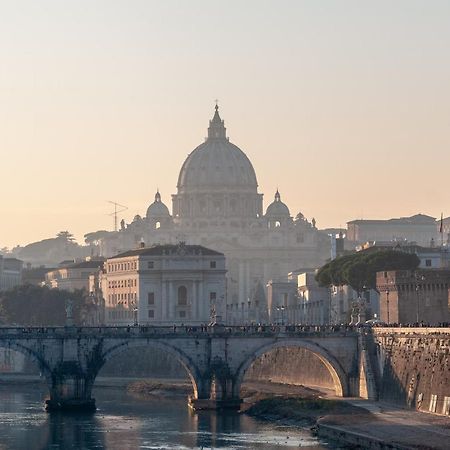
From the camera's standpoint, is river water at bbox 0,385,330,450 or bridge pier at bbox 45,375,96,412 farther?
bridge pier at bbox 45,375,96,412

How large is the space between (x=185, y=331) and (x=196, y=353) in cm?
239

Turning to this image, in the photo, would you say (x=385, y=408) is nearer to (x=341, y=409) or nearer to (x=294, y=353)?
(x=341, y=409)

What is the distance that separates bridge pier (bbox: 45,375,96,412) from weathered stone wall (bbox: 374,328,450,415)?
18305mm

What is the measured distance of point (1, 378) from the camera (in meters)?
186

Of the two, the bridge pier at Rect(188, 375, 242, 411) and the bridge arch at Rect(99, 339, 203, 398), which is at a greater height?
the bridge arch at Rect(99, 339, 203, 398)

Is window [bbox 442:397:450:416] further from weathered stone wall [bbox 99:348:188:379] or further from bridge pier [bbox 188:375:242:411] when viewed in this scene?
weathered stone wall [bbox 99:348:188:379]

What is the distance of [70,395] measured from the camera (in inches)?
5645

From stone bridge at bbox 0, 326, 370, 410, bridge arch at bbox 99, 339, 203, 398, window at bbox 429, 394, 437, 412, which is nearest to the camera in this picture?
window at bbox 429, 394, 437, 412

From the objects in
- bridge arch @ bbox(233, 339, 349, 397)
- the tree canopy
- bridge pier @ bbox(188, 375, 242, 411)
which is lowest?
bridge pier @ bbox(188, 375, 242, 411)

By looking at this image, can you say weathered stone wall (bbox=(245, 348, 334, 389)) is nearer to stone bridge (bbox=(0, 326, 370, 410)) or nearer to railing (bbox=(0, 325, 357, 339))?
railing (bbox=(0, 325, 357, 339))

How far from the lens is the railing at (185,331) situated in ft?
474

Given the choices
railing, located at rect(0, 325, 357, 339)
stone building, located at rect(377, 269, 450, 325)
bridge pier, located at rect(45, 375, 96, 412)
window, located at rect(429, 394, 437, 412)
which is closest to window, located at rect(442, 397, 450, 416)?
window, located at rect(429, 394, 437, 412)

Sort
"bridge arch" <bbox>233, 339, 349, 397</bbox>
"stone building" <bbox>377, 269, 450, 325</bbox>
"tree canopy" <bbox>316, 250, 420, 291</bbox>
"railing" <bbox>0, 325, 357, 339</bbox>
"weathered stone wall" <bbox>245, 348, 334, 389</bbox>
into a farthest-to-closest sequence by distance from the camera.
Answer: "tree canopy" <bbox>316, 250, 420, 291</bbox> → "stone building" <bbox>377, 269, 450, 325</bbox> → "weathered stone wall" <bbox>245, 348, 334, 389</bbox> → "railing" <bbox>0, 325, 357, 339</bbox> → "bridge arch" <bbox>233, 339, 349, 397</bbox>

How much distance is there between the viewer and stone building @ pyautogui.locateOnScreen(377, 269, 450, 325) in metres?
160
